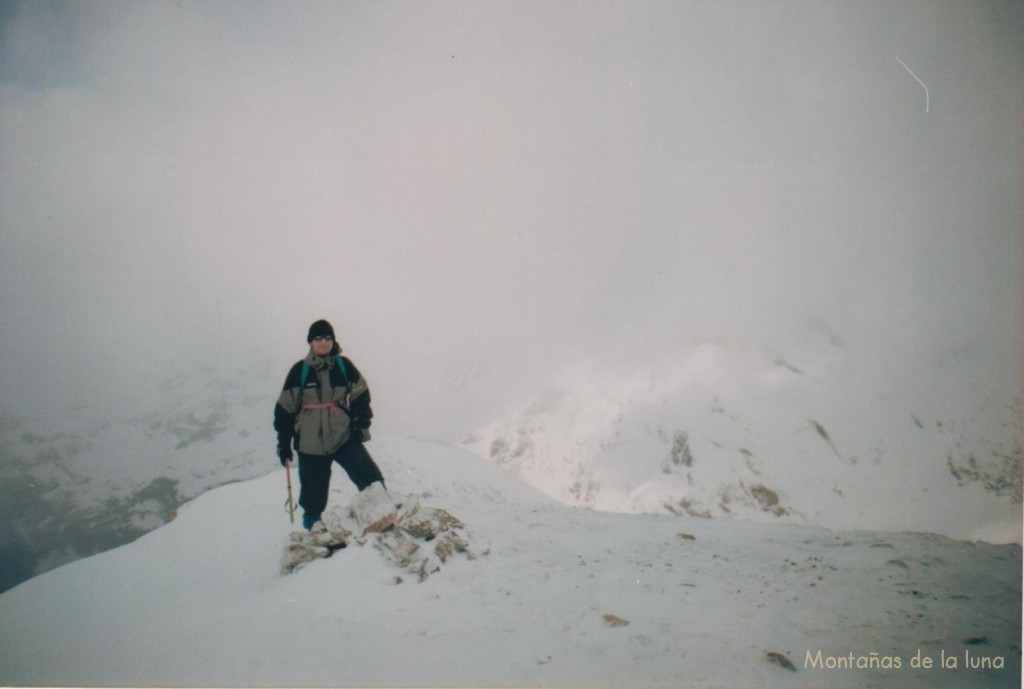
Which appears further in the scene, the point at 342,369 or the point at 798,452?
the point at 798,452

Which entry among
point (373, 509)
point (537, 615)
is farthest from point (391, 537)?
point (537, 615)

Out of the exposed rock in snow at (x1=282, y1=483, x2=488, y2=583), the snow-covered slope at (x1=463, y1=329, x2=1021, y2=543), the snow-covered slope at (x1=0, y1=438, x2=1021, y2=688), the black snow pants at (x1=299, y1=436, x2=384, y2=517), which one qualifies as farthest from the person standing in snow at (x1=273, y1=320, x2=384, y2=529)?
the snow-covered slope at (x1=463, y1=329, x2=1021, y2=543)

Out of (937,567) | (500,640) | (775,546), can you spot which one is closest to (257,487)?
(500,640)

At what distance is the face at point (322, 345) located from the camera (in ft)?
21.0

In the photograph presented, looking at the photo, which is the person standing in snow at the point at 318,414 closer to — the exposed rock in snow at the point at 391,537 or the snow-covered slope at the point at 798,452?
the exposed rock in snow at the point at 391,537

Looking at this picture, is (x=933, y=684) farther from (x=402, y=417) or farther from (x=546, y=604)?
(x=402, y=417)

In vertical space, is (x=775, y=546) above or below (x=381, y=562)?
below

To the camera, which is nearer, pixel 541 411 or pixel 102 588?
pixel 102 588

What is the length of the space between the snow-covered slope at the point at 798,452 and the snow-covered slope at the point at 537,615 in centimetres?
5706

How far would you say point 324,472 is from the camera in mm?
6637

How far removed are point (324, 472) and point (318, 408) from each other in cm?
99

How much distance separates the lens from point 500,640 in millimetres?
4617

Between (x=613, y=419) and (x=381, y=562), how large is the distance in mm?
81100

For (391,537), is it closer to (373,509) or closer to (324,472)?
(373,509)
